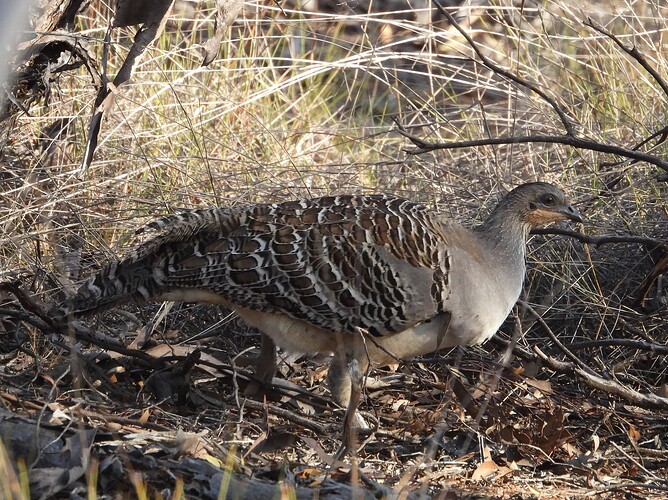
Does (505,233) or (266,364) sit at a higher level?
(505,233)

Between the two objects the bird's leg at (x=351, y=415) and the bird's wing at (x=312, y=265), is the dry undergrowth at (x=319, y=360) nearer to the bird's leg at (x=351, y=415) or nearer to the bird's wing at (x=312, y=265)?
the bird's leg at (x=351, y=415)

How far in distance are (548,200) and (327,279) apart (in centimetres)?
120

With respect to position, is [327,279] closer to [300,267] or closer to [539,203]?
[300,267]

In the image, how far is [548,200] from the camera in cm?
467

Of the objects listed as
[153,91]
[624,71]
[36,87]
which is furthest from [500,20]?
[36,87]

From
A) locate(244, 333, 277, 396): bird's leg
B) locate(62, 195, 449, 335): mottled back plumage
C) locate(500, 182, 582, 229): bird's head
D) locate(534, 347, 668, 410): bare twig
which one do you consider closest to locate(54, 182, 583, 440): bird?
locate(62, 195, 449, 335): mottled back plumage

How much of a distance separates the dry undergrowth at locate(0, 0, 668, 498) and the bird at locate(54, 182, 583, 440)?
261 mm

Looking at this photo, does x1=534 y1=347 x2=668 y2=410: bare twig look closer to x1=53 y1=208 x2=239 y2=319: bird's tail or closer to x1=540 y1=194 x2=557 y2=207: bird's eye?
x1=540 y1=194 x2=557 y2=207: bird's eye

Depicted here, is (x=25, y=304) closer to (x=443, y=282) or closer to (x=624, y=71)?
(x=443, y=282)

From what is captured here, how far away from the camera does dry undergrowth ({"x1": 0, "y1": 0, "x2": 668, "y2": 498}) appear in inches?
140

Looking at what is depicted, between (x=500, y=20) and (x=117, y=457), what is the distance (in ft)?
13.8

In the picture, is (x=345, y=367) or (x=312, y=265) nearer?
(x=312, y=265)

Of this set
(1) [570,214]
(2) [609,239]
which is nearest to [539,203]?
(1) [570,214]

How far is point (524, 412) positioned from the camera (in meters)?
4.34
